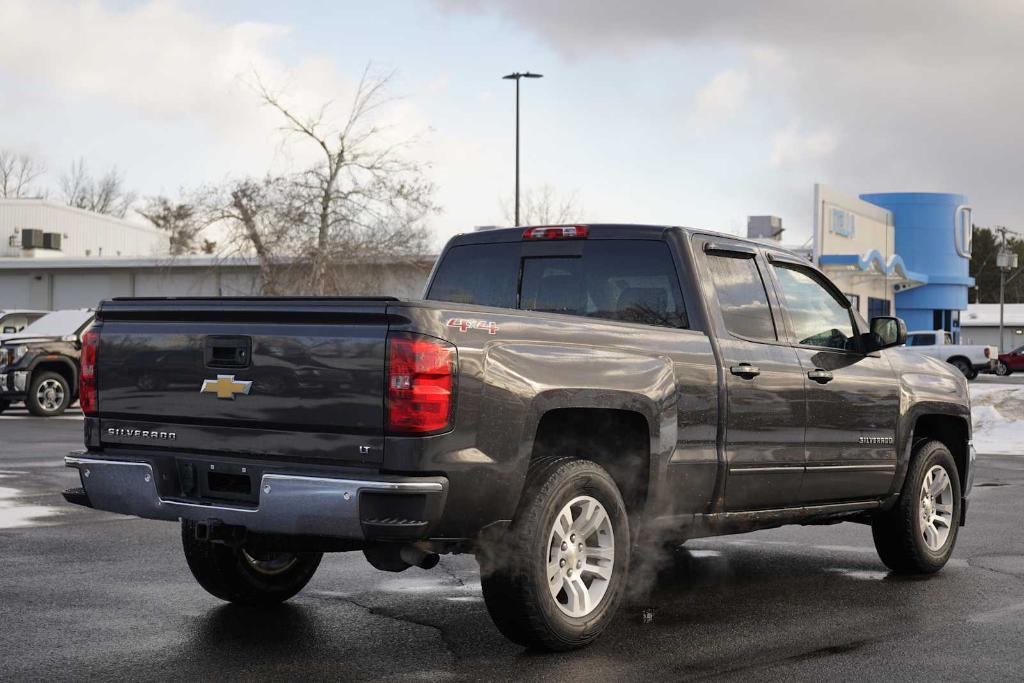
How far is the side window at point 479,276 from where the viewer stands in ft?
24.2

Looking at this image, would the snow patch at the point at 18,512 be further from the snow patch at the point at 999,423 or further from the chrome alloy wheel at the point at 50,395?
the snow patch at the point at 999,423

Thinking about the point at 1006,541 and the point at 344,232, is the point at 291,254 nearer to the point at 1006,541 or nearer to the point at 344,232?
the point at 344,232

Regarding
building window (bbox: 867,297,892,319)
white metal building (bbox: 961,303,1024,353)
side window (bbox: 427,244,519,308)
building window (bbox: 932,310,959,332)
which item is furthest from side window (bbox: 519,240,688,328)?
white metal building (bbox: 961,303,1024,353)

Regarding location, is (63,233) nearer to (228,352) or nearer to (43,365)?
(43,365)

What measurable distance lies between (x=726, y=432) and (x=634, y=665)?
57.7 inches

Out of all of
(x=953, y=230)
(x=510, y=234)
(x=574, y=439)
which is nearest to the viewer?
(x=574, y=439)

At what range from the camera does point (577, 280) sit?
23.3 feet

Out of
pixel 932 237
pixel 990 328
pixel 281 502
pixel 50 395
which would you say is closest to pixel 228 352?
pixel 281 502

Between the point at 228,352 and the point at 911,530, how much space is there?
4.57 metres

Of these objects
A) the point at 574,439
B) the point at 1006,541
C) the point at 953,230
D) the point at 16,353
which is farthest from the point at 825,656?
the point at 953,230

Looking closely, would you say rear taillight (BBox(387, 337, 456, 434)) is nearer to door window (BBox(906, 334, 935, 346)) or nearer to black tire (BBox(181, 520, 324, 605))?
black tire (BBox(181, 520, 324, 605))

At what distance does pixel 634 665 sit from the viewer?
220 inches

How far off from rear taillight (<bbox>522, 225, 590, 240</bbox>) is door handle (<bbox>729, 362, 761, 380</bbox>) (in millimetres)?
1113

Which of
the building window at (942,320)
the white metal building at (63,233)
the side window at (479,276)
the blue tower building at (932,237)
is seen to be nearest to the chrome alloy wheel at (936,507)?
the side window at (479,276)
